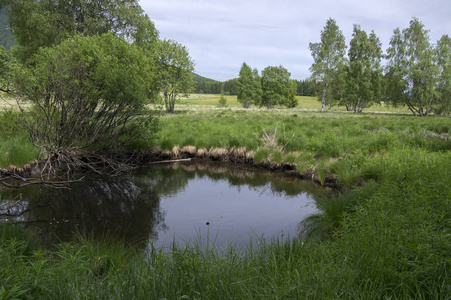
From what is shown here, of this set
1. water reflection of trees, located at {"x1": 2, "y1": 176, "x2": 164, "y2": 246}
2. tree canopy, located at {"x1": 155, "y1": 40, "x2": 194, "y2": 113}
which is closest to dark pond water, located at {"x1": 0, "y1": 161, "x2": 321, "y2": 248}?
water reflection of trees, located at {"x1": 2, "y1": 176, "x2": 164, "y2": 246}

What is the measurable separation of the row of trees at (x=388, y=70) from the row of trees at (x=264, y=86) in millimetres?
18912

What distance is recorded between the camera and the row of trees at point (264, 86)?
7088 cm

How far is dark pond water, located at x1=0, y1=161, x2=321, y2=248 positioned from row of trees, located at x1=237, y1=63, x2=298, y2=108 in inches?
2342

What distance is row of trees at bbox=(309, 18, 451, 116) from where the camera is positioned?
45156mm

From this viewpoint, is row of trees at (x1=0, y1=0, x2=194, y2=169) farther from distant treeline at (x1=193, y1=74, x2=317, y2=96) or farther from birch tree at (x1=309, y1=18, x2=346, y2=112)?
distant treeline at (x1=193, y1=74, x2=317, y2=96)

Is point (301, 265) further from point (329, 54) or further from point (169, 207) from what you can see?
point (329, 54)

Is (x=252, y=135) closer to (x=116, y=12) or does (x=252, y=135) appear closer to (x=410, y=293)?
(x=410, y=293)

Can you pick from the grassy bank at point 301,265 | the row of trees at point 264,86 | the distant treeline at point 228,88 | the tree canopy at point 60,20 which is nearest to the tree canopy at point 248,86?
the row of trees at point 264,86

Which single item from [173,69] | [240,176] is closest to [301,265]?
[240,176]

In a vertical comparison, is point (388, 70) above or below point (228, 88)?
below

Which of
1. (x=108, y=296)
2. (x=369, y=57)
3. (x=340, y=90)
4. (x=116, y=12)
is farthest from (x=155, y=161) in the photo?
(x=369, y=57)

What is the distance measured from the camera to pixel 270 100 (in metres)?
73.2

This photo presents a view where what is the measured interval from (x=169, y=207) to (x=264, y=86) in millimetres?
68044

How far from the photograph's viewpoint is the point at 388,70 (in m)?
51.5
